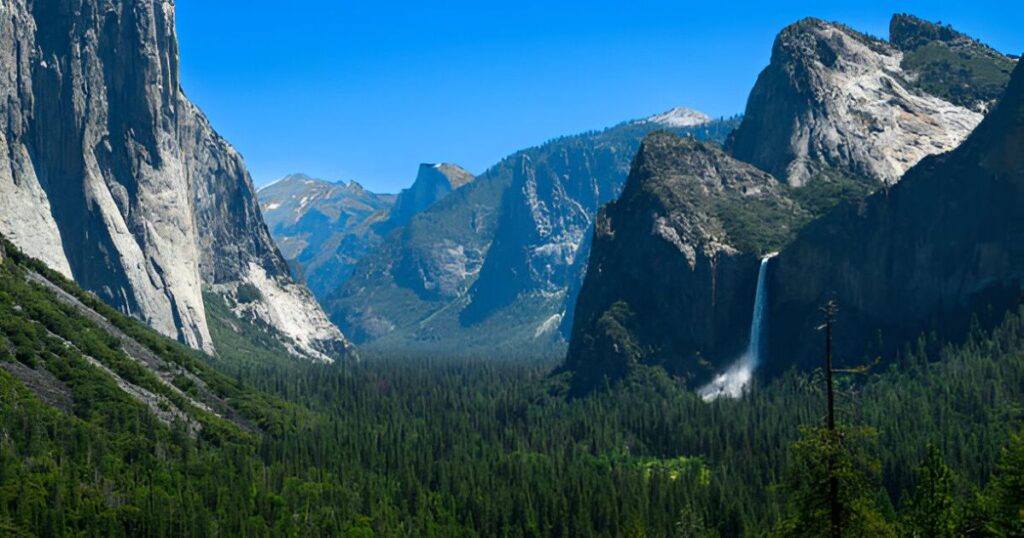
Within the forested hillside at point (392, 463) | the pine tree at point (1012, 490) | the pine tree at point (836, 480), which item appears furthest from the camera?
the forested hillside at point (392, 463)

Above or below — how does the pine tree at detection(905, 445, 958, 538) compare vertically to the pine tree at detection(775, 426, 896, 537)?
below

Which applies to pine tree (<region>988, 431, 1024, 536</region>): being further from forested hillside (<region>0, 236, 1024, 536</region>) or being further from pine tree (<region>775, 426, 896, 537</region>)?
forested hillside (<region>0, 236, 1024, 536</region>)

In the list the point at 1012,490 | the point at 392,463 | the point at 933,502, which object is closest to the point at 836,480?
the point at 1012,490

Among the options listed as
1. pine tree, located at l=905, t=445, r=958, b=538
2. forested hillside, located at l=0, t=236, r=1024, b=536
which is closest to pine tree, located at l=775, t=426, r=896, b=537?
pine tree, located at l=905, t=445, r=958, b=538

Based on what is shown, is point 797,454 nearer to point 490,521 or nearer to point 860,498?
point 860,498

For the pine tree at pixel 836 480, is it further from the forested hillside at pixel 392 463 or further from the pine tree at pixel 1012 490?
the forested hillside at pixel 392 463

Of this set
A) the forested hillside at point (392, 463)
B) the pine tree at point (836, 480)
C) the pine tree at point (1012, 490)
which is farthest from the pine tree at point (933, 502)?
the pine tree at point (836, 480)

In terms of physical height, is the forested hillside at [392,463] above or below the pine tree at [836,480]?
below

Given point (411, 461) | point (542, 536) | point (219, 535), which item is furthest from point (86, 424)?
point (542, 536)

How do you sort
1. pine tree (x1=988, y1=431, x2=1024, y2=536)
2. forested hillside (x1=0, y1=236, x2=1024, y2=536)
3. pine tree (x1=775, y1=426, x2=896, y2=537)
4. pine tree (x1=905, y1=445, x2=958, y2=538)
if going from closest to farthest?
pine tree (x1=775, y1=426, x2=896, y2=537) → pine tree (x1=988, y1=431, x2=1024, y2=536) → pine tree (x1=905, y1=445, x2=958, y2=538) → forested hillside (x1=0, y1=236, x2=1024, y2=536)

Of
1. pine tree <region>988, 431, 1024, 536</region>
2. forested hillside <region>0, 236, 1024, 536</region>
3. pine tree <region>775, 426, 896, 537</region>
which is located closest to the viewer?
pine tree <region>775, 426, 896, 537</region>

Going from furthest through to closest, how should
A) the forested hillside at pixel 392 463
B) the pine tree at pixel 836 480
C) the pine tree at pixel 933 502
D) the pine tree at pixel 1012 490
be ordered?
the forested hillside at pixel 392 463 < the pine tree at pixel 933 502 < the pine tree at pixel 1012 490 < the pine tree at pixel 836 480

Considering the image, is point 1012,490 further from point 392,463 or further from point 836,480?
point 392,463
